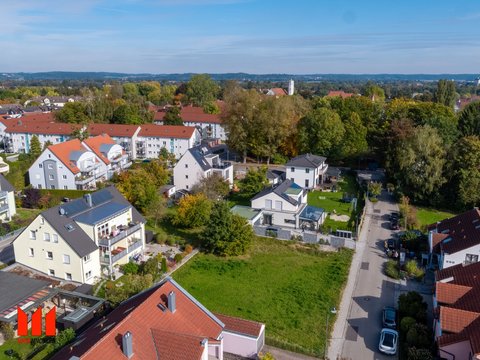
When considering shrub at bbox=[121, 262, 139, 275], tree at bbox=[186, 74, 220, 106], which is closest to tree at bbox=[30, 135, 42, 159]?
shrub at bbox=[121, 262, 139, 275]

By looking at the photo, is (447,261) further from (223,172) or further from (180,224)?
(223,172)

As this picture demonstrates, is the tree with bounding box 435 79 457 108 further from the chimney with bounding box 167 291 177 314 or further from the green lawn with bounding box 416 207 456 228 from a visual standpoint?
the chimney with bounding box 167 291 177 314

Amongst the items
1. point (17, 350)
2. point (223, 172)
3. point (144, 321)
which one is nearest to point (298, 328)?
point (144, 321)

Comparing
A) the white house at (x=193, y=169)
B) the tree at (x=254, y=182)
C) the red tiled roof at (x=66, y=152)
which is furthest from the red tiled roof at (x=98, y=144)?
the tree at (x=254, y=182)

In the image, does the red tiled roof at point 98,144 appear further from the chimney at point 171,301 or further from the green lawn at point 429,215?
the chimney at point 171,301

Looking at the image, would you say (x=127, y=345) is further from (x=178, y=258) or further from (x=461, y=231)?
(x=461, y=231)
